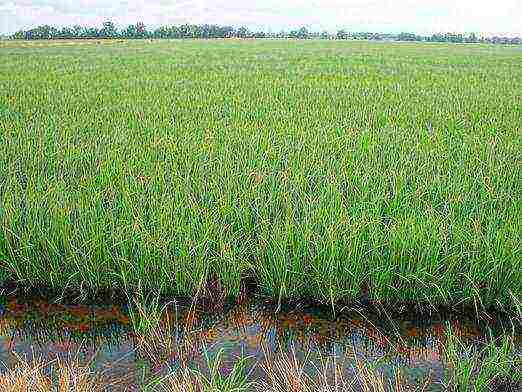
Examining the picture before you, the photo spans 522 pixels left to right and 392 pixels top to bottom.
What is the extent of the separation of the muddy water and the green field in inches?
4.8

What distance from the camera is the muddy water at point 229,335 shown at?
2.53 m

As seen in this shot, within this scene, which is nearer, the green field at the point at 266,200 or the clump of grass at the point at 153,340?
the clump of grass at the point at 153,340

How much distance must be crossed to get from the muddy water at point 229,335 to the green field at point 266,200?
12 cm

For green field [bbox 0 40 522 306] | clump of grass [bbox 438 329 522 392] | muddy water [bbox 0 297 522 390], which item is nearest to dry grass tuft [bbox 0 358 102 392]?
muddy water [bbox 0 297 522 390]

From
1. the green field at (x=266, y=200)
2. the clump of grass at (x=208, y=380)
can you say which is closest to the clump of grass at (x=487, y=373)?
the green field at (x=266, y=200)

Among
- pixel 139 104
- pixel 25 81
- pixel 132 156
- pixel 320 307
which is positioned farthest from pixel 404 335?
pixel 25 81

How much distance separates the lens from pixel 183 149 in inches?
196

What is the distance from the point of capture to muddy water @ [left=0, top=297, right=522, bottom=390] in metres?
2.53

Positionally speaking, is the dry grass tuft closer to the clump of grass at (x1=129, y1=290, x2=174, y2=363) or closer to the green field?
the clump of grass at (x1=129, y1=290, x2=174, y2=363)

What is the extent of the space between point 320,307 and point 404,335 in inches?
17.0

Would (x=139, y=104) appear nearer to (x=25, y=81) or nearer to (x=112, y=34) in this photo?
(x=25, y=81)

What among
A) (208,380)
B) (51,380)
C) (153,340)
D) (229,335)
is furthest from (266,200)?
(51,380)

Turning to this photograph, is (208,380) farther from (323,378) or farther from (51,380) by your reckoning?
(51,380)

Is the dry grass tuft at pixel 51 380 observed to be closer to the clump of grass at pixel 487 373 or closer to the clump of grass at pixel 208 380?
the clump of grass at pixel 208 380
